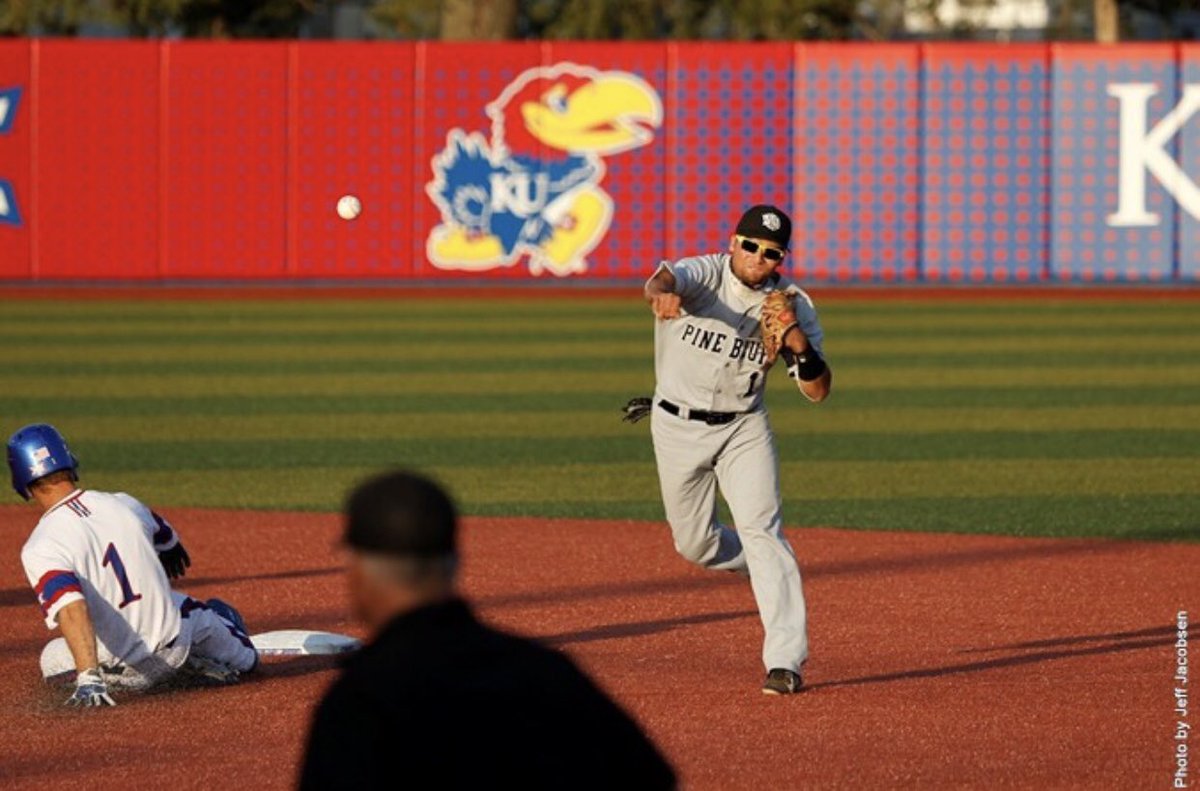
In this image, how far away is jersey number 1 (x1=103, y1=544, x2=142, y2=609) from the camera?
784cm


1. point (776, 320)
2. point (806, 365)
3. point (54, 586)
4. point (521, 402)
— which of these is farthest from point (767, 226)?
point (521, 402)

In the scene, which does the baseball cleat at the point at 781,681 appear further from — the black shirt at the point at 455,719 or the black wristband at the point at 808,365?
the black shirt at the point at 455,719

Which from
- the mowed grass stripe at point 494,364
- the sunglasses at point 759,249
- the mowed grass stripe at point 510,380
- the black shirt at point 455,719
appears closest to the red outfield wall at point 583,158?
the mowed grass stripe at point 494,364

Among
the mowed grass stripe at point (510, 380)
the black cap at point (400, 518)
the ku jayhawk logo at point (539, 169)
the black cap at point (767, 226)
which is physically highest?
the ku jayhawk logo at point (539, 169)

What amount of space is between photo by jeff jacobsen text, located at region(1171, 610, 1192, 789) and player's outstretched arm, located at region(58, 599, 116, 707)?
3.66m

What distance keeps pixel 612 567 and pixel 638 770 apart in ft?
27.2

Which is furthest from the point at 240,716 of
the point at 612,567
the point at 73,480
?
the point at 612,567

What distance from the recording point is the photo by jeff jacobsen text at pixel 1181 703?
7.31 meters

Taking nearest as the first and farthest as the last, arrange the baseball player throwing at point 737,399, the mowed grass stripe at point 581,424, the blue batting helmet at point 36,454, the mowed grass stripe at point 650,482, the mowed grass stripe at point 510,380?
the blue batting helmet at point 36,454
the baseball player throwing at point 737,399
the mowed grass stripe at point 650,482
the mowed grass stripe at point 581,424
the mowed grass stripe at point 510,380

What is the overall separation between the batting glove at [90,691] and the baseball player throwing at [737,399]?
7.45 ft

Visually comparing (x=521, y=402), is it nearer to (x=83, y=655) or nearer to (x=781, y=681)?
(x=781, y=681)

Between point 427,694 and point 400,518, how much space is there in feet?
0.89

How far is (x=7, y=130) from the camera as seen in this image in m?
33.0

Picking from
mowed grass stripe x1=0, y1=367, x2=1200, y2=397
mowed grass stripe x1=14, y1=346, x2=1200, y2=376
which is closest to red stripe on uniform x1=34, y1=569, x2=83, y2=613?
mowed grass stripe x1=0, y1=367, x2=1200, y2=397
